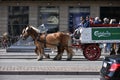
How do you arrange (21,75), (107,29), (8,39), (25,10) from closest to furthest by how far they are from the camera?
1. (21,75)
2. (107,29)
3. (8,39)
4. (25,10)

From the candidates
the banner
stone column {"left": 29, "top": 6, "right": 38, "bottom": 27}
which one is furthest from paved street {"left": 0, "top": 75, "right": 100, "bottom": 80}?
stone column {"left": 29, "top": 6, "right": 38, "bottom": 27}

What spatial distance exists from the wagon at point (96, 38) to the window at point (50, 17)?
16.2 m

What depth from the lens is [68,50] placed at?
22812 millimetres

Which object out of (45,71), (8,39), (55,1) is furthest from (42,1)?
(45,71)

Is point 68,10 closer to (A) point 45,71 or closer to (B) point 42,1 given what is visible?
(B) point 42,1

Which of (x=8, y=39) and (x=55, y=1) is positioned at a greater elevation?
(x=55, y=1)

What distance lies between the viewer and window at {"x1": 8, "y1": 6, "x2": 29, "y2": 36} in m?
39.0

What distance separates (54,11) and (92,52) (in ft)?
55.6

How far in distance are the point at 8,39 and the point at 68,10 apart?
5881mm

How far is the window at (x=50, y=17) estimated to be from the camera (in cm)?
3881

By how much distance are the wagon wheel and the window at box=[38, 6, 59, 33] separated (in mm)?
16310

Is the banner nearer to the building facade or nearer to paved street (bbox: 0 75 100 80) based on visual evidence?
paved street (bbox: 0 75 100 80)

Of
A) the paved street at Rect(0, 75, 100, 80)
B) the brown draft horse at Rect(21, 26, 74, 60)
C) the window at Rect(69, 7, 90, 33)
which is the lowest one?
the paved street at Rect(0, 75, 100, 80)

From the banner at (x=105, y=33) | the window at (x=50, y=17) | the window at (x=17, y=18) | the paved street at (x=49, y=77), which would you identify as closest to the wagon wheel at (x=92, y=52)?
the banner at (x=105, y=33)
